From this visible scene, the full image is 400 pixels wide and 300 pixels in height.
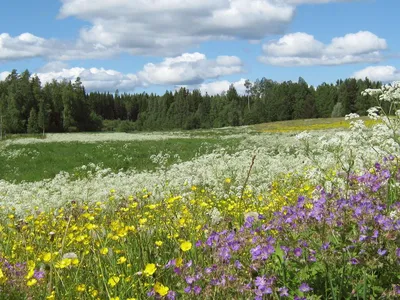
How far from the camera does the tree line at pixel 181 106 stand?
3730 inches

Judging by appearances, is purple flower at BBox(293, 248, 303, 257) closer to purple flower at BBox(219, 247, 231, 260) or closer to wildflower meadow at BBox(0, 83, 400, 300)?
wildflower meadow at BBox(0, 83, 400, 300)

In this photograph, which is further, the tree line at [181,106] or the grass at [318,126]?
the tree line at [181,106]

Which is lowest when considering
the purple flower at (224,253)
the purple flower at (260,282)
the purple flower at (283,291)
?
the purple flower at (283,291)

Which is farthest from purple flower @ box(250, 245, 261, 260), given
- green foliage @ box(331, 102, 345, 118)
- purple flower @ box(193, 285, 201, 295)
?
green foliage @ box(331, 102, 345, 118)

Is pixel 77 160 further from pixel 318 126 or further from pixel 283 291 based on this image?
pixel 318 126

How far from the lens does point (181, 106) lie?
135375mm

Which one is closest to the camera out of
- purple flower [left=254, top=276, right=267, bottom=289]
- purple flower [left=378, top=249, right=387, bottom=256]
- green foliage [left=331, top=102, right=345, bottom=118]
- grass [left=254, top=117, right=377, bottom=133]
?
purple flower [left=254, top=276, right=267, bottom=289]

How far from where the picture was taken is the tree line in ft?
311

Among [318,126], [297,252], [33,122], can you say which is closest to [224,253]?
[297,252]

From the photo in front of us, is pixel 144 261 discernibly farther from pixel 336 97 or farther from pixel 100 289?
pixel 336 97

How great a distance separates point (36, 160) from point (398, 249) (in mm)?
23777

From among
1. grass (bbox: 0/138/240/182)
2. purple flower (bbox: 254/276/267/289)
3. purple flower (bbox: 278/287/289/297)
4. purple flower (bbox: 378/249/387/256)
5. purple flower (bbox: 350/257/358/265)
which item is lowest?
grass (bbox: 0/138/240/182)

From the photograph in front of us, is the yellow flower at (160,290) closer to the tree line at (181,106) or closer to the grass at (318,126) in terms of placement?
the grass at (318,126)

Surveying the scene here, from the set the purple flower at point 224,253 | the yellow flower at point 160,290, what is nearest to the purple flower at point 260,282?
the purple flower at point 224,253
